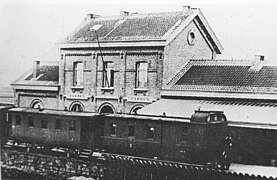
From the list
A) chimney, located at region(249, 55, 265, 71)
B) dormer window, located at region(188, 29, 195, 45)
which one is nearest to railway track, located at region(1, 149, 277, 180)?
→ chimney, located at region(249, 55, 265, 71)

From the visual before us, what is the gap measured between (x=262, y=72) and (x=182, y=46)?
12.0 ft

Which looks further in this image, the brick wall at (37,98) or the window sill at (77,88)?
the brick wall at (37,98)

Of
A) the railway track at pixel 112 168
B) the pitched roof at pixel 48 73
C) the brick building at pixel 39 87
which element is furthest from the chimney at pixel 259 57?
the pitched roof at pixel 48 73

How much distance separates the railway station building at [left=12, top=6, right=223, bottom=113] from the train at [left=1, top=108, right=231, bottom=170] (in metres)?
2.40

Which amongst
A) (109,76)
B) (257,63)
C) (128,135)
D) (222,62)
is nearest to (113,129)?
(128,135)

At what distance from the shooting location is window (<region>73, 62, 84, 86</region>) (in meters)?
19.4

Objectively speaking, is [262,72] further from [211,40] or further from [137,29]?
[137,29]

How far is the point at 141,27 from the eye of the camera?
17.9 meters

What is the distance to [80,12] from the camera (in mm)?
13820

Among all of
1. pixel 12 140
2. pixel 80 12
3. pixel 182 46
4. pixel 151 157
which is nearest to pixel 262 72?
pixel 182 46

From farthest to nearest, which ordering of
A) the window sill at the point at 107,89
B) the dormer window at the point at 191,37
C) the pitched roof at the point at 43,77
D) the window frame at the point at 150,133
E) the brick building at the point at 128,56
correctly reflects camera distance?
the pitched roof at the point at 43,77, the window sill at the point at 107,89, the dormer window at the point at 191,37, the brick building at the point at 128,56, the window frame at the point at 150,133

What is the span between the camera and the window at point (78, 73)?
63.6 ft

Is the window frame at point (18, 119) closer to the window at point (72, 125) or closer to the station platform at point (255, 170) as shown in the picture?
the window at point (72, 125)

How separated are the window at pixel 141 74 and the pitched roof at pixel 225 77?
1.12 meters
